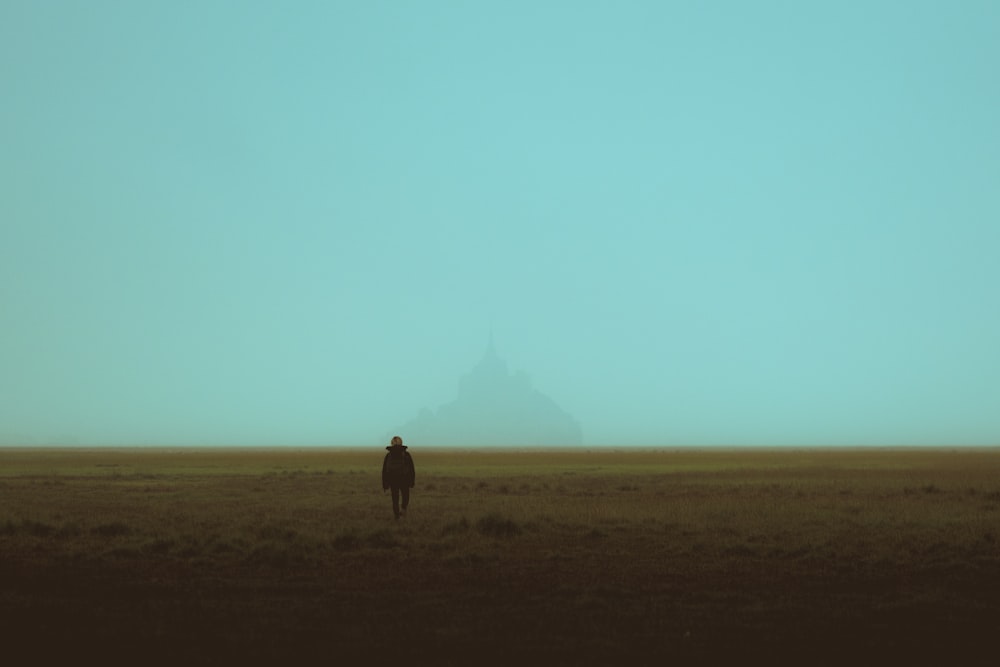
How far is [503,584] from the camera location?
546 inches

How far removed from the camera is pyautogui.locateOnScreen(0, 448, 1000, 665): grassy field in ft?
31.7

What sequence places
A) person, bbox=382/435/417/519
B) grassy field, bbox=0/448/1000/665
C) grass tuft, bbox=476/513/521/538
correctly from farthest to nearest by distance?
person, bbox=382/435/417/519, grass tuft, bbox=476/513/521/538, grassy field, bbox=0/448/1000/665

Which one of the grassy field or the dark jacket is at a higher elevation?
the dark jacket

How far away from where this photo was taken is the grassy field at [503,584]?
966cm

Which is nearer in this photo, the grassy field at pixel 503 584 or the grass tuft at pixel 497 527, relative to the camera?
the grassy field at pixel 503 584

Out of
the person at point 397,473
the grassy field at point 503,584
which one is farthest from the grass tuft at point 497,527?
the person at point 397,473

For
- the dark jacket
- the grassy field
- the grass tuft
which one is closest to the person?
the dark jacket

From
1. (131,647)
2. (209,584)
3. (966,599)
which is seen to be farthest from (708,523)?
(131,647)

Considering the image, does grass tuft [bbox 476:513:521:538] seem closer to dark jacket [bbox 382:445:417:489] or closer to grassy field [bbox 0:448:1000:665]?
grassy field [bbox 0:448:1000:665]

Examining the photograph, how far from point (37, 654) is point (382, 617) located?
3637mm

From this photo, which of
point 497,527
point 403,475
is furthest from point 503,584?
point 403,475

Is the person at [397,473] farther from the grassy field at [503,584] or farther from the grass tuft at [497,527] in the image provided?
the grass tuft at [497,527]

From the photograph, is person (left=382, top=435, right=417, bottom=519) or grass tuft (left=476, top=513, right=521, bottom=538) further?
person (left=382, top=435, right=417, bottom=519)

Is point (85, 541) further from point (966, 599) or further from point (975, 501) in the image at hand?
point (975, 501)
